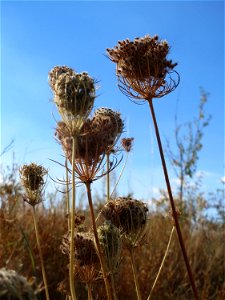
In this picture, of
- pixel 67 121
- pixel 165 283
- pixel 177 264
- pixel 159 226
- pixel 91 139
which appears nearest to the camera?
pixel 67 121

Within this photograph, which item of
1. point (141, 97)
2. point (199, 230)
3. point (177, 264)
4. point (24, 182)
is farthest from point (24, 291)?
point (199, 230)

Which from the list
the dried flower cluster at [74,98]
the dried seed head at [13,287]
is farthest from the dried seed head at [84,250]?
the dried seed head at [13,287]

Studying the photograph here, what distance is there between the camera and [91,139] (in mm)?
2521

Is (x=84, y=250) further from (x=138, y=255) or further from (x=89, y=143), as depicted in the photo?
(x=138, y=255)

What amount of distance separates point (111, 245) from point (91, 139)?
2.00 feet

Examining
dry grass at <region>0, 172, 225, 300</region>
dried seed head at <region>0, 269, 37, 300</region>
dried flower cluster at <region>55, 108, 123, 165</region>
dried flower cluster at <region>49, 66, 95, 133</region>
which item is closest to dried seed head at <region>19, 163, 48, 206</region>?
dried flower cluster at <region>55, 108, 123, 165</region>

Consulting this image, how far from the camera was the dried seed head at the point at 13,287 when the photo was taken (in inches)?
53.6

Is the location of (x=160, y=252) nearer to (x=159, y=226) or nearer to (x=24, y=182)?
(x=159, y=226)

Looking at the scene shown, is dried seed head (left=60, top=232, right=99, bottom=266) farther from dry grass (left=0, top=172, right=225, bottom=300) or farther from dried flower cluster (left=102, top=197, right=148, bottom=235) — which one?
dry grass (left=0, top=172, right=225, bottom=300)

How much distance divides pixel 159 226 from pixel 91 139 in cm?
668

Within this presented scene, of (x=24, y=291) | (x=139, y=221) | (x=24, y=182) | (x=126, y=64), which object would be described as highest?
(x=126, y=64)

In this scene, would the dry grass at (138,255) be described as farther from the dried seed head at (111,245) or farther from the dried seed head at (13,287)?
the dried seed head at (13,287)

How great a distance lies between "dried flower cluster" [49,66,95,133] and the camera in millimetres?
2248

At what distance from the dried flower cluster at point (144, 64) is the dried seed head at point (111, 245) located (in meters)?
0.82
